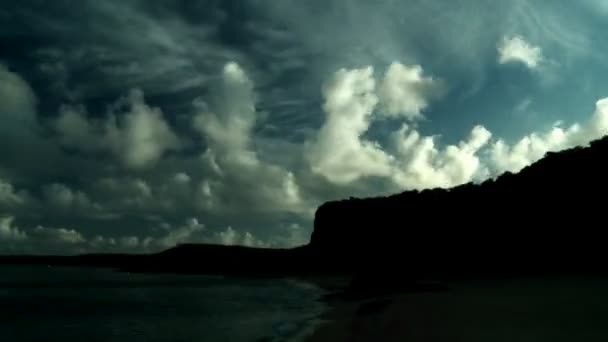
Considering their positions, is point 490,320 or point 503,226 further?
point 503,226

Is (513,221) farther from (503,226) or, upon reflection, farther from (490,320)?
(490,320)

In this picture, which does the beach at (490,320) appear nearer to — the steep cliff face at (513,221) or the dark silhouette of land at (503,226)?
the dark silhouette of land at (503,226)

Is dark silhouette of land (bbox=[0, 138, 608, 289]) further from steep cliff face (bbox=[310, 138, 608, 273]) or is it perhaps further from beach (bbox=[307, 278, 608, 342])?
beach (bbox=[307, 278, 608, 342])

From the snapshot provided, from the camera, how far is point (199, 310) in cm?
3809

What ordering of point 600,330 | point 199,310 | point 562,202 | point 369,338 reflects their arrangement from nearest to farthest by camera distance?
point 600,330 → point 369,338 → point 199,310 → point 562,202

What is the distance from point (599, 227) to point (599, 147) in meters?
8.17

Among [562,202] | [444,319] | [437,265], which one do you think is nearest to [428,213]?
[437,265]

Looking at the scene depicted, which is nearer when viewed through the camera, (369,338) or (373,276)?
(369,338)

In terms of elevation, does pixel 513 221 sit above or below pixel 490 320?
above

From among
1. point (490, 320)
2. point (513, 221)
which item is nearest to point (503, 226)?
point (513, 221)

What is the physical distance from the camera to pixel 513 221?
2280 inches

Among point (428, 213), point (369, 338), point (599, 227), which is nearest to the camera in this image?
point (369, 338)

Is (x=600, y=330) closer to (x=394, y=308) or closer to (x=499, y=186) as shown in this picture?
(x=394, y=308)

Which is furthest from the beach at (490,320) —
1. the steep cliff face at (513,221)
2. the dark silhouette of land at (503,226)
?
the steep cliff face at (513,221)
